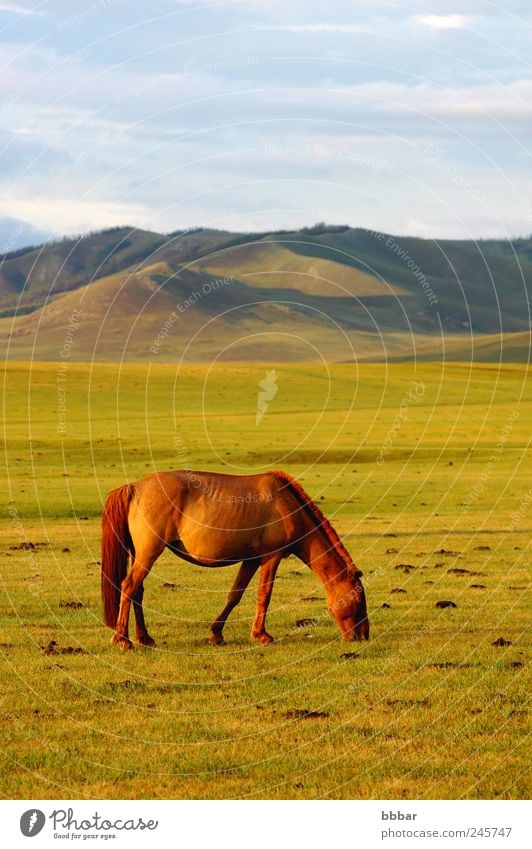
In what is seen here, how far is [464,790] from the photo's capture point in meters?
10.9

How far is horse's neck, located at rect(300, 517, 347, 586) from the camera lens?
17109 mm

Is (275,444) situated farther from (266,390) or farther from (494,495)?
(266,390)

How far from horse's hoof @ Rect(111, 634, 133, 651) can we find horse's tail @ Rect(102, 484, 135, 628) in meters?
0.30

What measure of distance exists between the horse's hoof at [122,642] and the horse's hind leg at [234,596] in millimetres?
1283

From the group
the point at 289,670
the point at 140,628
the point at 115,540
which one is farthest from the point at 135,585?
the point at 289,670

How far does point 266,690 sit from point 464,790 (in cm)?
396

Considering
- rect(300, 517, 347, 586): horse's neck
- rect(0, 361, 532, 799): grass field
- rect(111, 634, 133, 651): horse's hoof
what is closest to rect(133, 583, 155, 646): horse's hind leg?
rect(111, 634, 133, 651): horse's hoof

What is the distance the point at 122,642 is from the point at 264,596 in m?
2.21

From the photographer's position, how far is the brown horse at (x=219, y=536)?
1678 centimetres

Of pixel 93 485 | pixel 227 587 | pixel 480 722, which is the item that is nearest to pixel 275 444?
pixel 93 485

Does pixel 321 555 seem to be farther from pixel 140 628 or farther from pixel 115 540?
pixel 115 540

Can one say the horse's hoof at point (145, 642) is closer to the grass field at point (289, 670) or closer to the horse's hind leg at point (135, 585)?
the horse's hind leg at point (135, 585)

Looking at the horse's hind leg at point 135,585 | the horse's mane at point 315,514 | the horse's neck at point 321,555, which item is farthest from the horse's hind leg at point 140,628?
the horse's mane at point 315,514

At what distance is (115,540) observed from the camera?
1698 cm
